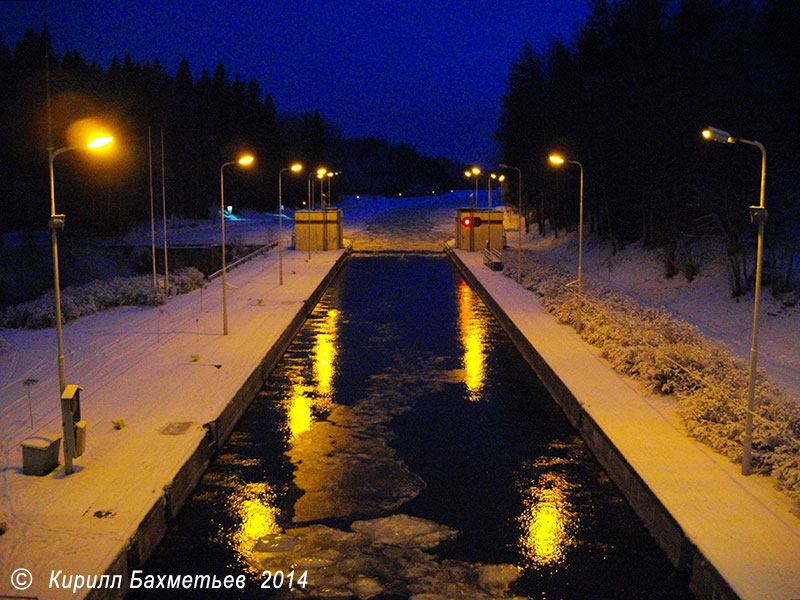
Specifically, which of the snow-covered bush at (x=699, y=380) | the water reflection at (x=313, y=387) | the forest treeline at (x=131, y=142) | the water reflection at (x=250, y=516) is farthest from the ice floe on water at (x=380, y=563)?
the forest treeline at (x=131, y=142)

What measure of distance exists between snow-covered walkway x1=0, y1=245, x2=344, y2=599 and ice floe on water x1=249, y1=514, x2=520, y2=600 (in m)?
1.58

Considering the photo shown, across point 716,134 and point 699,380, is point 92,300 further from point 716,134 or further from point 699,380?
point 716,134

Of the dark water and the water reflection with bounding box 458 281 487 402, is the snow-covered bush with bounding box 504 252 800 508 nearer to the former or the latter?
the dark water

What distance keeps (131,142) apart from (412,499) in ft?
179

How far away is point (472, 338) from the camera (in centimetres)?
2188

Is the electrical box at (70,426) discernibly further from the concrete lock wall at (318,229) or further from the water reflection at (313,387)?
the concrete lock wall at (318,229)

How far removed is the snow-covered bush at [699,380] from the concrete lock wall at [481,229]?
26.1m

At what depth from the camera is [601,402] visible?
13.4m

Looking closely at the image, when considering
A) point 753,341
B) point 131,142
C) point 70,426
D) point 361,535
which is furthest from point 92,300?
point 131,142

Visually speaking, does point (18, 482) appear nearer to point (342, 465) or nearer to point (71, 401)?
point (71, 401)

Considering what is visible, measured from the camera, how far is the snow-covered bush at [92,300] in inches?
848

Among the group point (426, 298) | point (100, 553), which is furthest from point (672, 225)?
point (100, 553)

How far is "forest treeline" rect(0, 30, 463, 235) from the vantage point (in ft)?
162

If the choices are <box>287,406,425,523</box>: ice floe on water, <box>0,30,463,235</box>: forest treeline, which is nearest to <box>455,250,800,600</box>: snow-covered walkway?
<box>287,406,425,523</box>: ice floe on water
